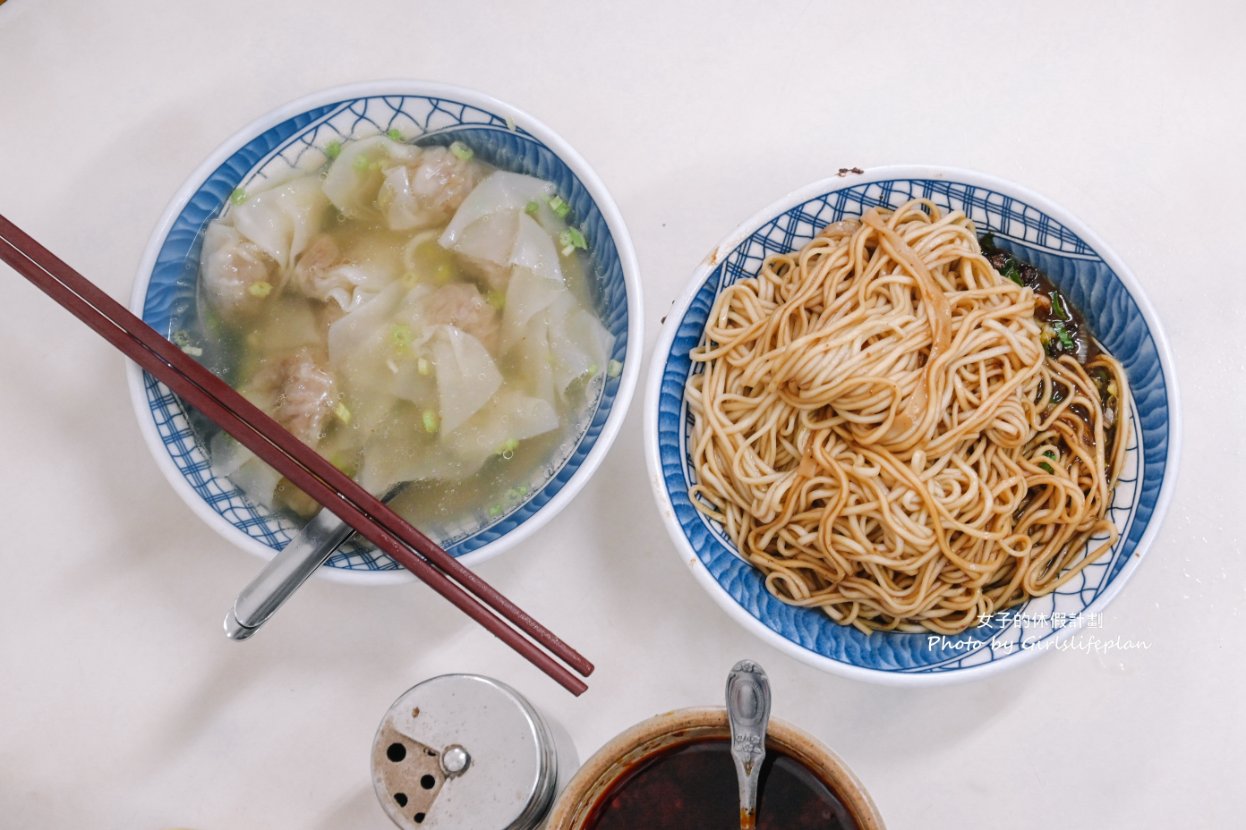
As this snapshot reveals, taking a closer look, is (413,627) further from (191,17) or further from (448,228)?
(191,17)

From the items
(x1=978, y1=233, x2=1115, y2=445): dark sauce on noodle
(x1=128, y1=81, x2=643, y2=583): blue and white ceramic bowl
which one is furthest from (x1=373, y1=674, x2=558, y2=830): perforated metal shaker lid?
(x1=978, y1=233, x2=1115, y2=445): dark sauce on noodle

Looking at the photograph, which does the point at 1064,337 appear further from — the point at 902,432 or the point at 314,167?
the point at 314,167

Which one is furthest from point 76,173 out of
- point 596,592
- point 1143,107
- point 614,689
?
point 1143,107

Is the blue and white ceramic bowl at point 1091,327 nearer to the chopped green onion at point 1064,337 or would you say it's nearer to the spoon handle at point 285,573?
the chopped green onion at point 1064,337

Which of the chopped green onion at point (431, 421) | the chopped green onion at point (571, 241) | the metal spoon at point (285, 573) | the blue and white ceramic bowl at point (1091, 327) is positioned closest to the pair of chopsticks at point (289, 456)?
the metal spoon at point (285, 573)

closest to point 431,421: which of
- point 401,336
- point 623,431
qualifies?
point 401,336

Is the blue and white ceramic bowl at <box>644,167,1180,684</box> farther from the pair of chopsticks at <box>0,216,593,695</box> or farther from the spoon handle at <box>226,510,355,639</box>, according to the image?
the spoon handle at <box>226,510,355,639</box>
